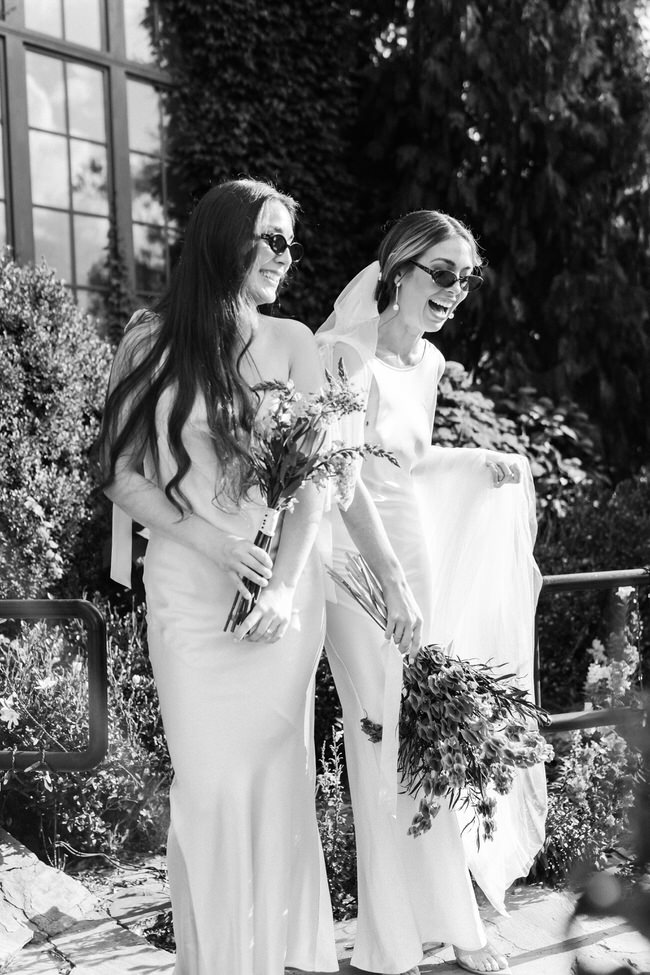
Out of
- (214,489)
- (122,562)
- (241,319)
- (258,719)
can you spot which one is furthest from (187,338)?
(258,719)

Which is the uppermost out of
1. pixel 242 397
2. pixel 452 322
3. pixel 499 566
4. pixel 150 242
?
pixel 150 242

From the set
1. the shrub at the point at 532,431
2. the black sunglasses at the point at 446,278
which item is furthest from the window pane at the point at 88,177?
the black sunglasses at the point at 446,278

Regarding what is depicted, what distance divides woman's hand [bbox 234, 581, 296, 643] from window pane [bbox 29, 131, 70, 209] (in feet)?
20.3

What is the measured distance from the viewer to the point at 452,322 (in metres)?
8.93

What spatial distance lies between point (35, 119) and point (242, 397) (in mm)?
6277

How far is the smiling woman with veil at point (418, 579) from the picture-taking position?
9.30ft

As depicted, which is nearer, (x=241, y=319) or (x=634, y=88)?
(x=241, y=319)

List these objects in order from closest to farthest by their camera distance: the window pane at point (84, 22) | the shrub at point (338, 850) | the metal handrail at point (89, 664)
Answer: the metal handrail at point (89, 664) → the shrub at point (338, 850) → the window pane at point (84, 22)

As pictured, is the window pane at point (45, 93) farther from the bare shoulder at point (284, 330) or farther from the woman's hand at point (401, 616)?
the woman's hand at point (401, 616)

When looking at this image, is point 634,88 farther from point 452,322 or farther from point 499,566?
point 499,566

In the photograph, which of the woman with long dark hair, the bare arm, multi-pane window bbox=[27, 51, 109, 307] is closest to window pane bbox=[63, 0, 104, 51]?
multi-pane window bbox=[27, 51, 109, 307]

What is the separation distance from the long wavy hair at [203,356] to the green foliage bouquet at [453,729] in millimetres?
623

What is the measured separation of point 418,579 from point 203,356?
3.32 feet

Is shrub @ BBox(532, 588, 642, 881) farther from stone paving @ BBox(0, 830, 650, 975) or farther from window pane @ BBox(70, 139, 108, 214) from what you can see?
window pane @ BBox(70, 139, 108, 214)
